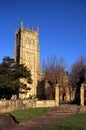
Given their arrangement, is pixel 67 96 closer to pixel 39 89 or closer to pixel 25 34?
pixel 39 89

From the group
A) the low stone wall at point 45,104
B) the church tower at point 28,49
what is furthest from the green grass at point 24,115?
the church tower at point 28,49

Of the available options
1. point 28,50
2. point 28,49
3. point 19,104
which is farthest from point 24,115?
point 28,49

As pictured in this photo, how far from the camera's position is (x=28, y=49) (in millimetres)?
94750

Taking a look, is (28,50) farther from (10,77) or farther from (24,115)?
(24,115)

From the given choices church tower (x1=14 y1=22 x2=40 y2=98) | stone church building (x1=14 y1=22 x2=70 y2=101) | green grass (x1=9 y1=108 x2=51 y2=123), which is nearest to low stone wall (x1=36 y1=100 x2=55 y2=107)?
green grass (x1=9 y1=108 x2=51 y2=123)

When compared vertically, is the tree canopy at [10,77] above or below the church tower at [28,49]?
below

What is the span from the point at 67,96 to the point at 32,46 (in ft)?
100

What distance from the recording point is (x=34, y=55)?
95688 millimetres

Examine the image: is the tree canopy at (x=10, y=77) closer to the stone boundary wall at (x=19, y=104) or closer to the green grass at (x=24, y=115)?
the stone boundary wall at (x=19, y=104)

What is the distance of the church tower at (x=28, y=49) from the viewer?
300 feet

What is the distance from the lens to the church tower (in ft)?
300

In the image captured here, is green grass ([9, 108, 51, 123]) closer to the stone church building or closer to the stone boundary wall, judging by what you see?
the stone boundary wall

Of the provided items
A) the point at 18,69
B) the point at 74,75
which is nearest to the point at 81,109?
the point at 18,69

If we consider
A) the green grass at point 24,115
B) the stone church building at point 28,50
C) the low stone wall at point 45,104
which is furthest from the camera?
the stone church building at point 28,50
